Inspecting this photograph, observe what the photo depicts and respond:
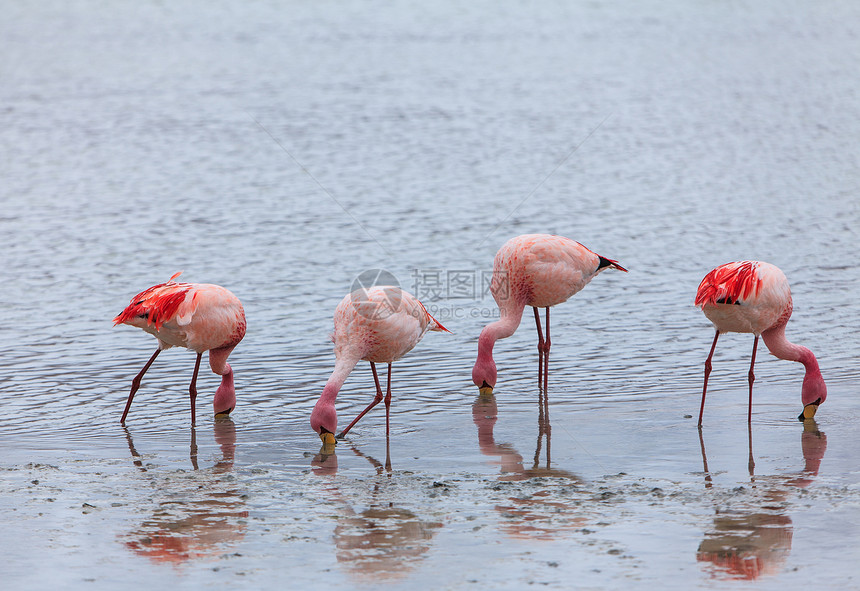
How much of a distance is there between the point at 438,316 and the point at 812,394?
381 centimetres

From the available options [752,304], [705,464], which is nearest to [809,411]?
[752,304]

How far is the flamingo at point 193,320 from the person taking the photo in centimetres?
701

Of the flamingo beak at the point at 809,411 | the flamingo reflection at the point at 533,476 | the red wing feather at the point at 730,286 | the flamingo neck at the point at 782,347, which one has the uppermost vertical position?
the red wing feather at the point at 730,286

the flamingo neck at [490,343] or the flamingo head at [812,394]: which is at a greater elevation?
the flamingo neck at [490,343]

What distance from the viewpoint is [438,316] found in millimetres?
9828

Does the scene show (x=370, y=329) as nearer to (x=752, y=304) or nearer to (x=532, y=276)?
(x=532, y=276)

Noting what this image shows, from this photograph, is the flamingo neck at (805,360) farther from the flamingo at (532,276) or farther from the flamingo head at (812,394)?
the flamingo at (532,276)

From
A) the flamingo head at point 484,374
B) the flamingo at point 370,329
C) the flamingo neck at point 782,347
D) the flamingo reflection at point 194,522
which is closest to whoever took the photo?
the flamingo reflection at point 194,522

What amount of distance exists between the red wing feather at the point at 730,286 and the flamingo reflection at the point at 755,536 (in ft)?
4.27

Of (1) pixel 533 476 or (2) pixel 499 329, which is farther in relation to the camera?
(2) pixel 499 329

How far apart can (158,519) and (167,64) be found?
22851mm

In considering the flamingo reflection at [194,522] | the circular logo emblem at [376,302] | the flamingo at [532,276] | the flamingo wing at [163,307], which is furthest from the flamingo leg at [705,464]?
the flamingo wing at [163,307]

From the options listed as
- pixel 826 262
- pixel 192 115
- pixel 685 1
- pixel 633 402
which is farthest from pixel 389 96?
pixel 685 1

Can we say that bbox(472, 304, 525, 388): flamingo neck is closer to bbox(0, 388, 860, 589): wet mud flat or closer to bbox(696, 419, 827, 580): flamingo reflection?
bbox(0, 388, 860, 589): wet mud flat
